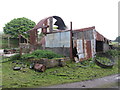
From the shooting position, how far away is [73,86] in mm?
5371

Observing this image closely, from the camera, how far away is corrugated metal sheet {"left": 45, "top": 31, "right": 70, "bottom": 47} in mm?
10770

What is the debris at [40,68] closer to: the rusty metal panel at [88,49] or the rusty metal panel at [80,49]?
the rusty metal panel at [80,49]

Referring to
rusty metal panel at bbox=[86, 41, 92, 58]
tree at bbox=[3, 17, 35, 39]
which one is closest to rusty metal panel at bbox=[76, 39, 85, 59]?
rusty metal panel at bbox=[86, 41, 92, 58]

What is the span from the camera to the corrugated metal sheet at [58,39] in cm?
1077

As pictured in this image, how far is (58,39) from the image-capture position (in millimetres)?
11742

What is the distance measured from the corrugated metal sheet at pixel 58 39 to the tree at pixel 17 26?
2059 cm

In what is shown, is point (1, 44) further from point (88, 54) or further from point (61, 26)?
point (88, 54)

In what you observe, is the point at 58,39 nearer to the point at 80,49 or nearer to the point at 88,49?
the point at 80,49

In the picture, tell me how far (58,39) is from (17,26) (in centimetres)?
2472

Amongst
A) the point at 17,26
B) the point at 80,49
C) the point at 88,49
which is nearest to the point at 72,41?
the point at 80,49

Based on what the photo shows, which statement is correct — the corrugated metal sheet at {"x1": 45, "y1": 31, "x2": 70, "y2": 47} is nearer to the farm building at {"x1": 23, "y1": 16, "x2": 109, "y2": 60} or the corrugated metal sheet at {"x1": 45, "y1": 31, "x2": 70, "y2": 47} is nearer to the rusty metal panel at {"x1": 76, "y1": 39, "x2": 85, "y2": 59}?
the farm building at {"x1": 23, "y1": 16, "x2": 109, "y2": 60}

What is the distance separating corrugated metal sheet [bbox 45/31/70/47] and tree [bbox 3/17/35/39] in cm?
2059

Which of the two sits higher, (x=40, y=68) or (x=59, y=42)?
(x=59, y=42)

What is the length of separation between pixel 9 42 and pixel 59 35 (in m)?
22.5
